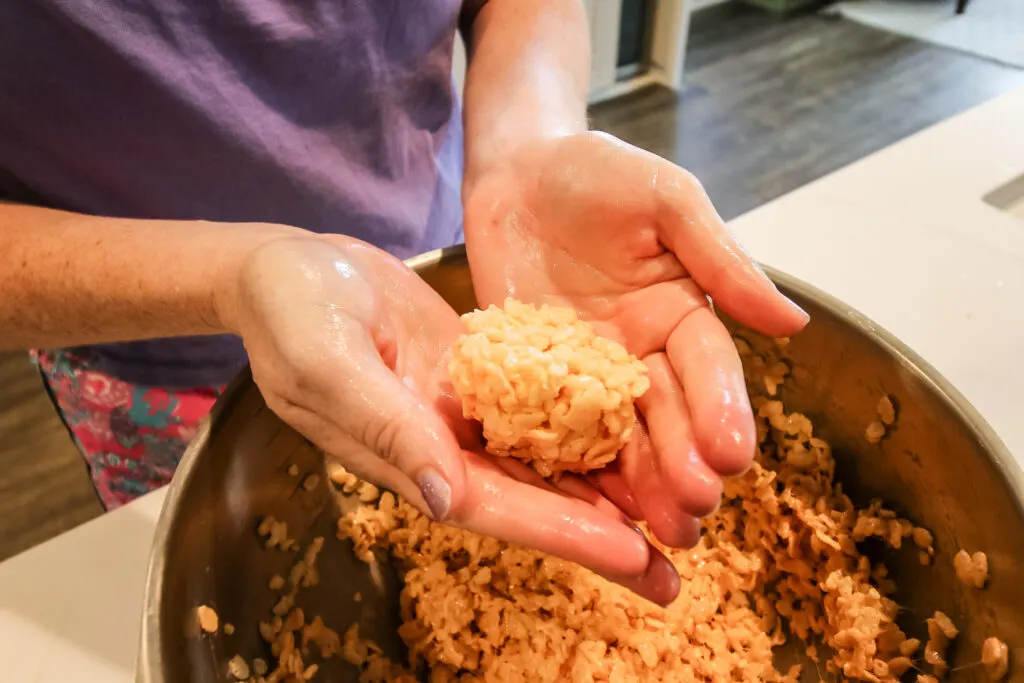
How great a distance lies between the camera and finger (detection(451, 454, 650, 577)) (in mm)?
569

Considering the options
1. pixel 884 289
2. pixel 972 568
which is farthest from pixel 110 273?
pixel 884 289

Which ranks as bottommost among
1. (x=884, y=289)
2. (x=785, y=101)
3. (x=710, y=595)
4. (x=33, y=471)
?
(x=33, y=471)

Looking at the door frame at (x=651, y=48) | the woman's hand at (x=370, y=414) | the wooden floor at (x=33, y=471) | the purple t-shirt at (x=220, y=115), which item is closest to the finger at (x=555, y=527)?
the woman's hand at (x=370, y=414)

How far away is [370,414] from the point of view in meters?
0.54

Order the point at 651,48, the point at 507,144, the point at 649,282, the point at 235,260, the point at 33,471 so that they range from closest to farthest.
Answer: the point at 235,260 < the point at 649,282 < the point at 507,144 < the point at 33,471 < the point at 651,48

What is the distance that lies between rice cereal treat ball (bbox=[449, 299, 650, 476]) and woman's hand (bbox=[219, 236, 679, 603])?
4 cm

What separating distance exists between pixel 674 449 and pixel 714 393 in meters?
0.06

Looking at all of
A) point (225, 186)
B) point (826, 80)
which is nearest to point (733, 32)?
point (826, 80)

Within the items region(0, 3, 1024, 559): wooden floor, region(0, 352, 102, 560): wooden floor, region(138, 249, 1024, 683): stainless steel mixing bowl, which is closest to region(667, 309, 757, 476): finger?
region(138, 249, 1024, 683): stainless steel mixing bowl

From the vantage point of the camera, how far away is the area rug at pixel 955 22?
3.27 metres

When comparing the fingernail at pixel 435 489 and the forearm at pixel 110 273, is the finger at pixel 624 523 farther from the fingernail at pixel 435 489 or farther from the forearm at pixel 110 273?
the forearm at pixel 110 273

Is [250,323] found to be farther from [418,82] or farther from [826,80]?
[826,80]

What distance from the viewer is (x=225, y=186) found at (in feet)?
2.73

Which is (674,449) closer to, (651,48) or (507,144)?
(507,144)
